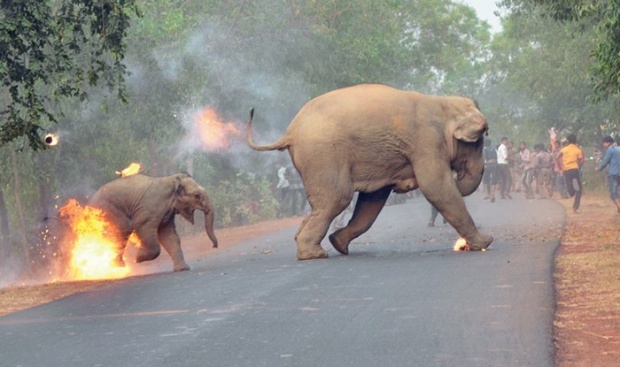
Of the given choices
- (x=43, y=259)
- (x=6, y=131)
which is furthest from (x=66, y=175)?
(x=6, y=131)

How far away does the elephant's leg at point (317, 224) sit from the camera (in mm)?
15875

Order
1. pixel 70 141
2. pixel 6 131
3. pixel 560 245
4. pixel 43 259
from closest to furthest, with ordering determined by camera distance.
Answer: pixel 6 131 → pixel 560 245 → pixel 43 259 → pixel 70 141

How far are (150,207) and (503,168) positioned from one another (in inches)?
905

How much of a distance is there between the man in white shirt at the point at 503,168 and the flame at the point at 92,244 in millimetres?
20636

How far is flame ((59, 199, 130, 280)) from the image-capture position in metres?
16.8

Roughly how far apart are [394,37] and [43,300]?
2929cm

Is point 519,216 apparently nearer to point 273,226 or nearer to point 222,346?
point 273,226

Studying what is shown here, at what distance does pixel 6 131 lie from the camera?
1341 centimetres

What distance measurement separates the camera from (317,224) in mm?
15883

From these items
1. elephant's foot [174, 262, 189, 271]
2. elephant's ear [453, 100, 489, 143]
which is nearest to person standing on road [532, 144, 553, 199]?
elephant's ear [453, 100, 489, 143]

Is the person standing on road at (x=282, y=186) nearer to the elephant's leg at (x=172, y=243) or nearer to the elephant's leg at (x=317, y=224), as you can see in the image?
the elephant's leg at (x=172, y=243)

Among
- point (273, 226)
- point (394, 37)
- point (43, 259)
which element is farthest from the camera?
point (394, 37)

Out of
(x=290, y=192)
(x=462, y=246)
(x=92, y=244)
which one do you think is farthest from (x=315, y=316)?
(x=290, y=192)

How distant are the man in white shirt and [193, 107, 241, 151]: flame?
881 cm
